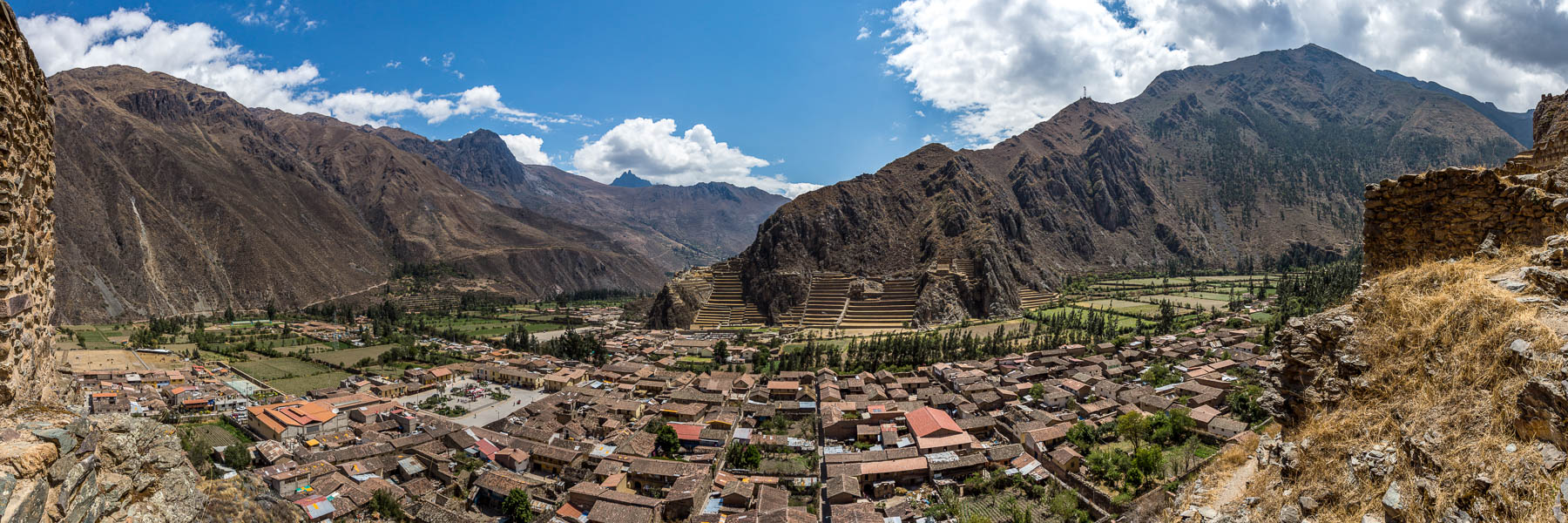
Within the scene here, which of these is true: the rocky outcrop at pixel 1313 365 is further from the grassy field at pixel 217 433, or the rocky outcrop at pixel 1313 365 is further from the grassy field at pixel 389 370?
the grassy field at pixel 389 370

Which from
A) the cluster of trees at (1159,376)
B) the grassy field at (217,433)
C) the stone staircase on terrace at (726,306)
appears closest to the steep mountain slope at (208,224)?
the stone staircase on terrace at (726,306)

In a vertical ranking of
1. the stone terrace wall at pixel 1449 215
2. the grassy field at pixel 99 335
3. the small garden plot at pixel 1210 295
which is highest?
the stone terrace wall at pixel 1449 215

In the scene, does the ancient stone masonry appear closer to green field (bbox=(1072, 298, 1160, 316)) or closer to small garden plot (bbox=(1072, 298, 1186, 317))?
small garden plot (bbox=(1072, 298, 1186, 317))

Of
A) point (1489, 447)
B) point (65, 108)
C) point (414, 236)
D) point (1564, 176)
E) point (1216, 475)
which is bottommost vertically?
point (1216, 475)

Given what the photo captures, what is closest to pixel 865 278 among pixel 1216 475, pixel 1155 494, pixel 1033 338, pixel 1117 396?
pixel 1033 338

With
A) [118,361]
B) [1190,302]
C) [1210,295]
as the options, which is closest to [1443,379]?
[118,361]

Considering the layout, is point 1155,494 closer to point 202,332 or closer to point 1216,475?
point 1216,475
